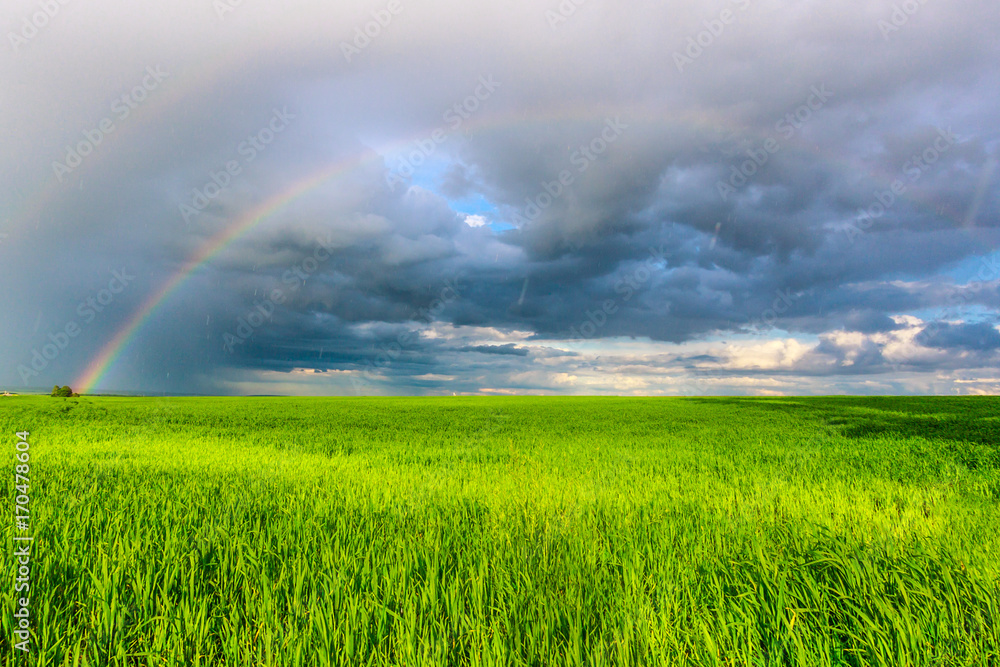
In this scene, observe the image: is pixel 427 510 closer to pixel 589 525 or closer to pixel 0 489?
pixel 589 525

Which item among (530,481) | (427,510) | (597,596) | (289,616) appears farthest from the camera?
(530,481)

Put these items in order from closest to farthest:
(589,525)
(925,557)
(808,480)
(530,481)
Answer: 1. (925,557)
2. (589,525)
3. (530,481)
4. (808,480)

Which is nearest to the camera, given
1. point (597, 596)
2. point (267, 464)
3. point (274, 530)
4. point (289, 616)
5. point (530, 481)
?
point (289, 616)

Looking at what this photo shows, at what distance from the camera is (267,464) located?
10.6 meters

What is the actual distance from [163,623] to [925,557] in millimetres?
6297

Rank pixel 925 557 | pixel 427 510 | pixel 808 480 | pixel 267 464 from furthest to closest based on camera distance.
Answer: pixel 267 464 → pixel 808 480 → pixel 427 510 → pixel 925 557

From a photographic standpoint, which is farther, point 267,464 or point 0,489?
point 267,464

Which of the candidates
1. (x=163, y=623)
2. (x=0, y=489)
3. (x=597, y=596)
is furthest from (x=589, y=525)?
(x=0, y=489)

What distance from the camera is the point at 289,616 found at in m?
3.14

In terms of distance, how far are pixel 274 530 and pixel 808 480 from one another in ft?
31.4

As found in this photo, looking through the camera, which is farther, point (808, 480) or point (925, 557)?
point (808, 480)

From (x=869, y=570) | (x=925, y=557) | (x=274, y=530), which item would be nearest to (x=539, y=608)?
(x=869, y=570)

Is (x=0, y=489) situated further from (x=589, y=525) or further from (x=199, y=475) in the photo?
(x=589, y=525)

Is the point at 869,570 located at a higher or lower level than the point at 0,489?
higher
